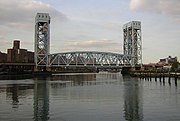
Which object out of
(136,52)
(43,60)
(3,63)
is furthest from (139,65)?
(3,63)

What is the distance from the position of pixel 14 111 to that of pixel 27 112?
5.08 ft

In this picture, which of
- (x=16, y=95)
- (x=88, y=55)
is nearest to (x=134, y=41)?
(x=88, y=55)

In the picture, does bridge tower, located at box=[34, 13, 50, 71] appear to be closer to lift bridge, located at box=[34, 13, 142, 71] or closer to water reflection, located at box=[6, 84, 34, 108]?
lift bridge, located at box=[34, 13, 142, 71]

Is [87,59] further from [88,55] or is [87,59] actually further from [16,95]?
[16,95]

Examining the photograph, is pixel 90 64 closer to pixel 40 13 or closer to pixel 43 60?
pixel 43 60

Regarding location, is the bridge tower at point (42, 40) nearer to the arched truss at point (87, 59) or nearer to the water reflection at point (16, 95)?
the arched truss at point (87, 59)

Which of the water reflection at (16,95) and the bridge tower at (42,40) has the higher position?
the bridge tower at (42,40)

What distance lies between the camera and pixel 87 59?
173 meters

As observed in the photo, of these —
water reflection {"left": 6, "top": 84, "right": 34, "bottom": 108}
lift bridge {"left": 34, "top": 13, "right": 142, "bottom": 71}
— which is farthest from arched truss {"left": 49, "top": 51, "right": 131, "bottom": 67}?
water reflection {"left": 6, "top": 84, "right": 34, "bottom": 108}

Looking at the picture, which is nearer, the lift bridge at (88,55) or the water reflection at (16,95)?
the water reflection at (16,95)

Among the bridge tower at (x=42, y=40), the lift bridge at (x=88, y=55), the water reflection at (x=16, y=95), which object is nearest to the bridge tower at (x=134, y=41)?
the lift bridge at (x=88, y=55)

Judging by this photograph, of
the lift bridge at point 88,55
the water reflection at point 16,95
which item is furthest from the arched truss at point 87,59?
the water reflection at point 16,95

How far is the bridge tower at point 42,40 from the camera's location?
154750 millimetres

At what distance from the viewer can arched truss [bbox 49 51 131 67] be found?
169m
